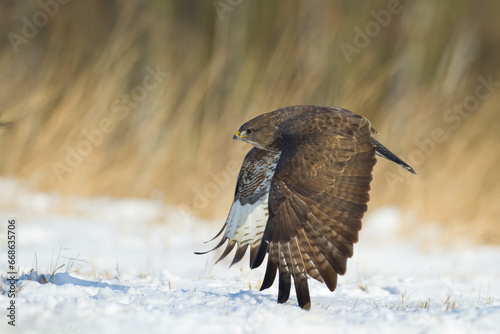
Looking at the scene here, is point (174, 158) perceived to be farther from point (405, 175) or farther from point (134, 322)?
point (134, 322)

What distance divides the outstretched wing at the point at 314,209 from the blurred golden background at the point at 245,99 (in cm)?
303

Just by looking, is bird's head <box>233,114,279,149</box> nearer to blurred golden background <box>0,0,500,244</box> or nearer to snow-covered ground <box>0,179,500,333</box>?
snow-covered ground <box>0,179,500,333</box>

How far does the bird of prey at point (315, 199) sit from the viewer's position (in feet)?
10.8

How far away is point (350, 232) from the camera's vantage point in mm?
3357

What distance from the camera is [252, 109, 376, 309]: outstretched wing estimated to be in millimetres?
3295

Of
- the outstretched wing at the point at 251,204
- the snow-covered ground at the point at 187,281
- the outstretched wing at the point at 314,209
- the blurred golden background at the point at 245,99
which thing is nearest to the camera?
the snow-covered ground at the point at 187,281

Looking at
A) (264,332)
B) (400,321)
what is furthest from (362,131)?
(264,332)

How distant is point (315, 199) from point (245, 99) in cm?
401

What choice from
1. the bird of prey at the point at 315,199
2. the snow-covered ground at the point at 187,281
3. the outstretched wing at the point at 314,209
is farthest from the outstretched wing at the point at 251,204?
the outstretched wing at the point at 314,209

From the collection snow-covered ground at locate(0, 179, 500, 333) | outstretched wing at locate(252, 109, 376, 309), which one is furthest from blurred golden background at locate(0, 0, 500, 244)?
outstretched wing at locate(252, 109, 376, 309)

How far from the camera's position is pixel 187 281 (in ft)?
14.0

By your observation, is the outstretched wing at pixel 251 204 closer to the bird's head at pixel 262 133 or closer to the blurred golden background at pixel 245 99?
the bird's head at pixel 262 133

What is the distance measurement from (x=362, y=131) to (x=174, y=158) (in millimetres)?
3702

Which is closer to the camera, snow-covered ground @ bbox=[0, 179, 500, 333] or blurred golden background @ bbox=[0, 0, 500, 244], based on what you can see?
snow-covered ground @ bbox=[0, 179, 500, 333]
